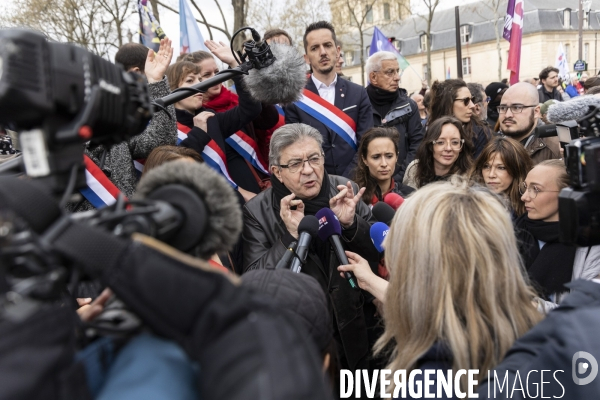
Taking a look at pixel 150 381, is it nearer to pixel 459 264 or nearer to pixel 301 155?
pixel 459 264

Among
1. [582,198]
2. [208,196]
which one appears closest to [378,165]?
[582,198]

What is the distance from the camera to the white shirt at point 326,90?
4.81m

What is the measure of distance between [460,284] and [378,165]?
2.33 m

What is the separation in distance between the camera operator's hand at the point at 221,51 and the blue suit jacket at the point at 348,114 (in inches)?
44.8

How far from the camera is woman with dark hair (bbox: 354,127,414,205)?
4.00 metres

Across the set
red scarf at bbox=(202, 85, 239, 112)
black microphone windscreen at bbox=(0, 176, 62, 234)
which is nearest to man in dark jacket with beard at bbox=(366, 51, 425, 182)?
red scarf at bbox=(202, 85, 239, 112)

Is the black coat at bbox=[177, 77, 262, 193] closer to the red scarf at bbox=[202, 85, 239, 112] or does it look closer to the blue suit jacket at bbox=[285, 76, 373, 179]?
the red scarf at bbox=[202, 85, 239, 112]

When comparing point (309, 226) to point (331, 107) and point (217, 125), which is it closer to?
point (217, 125)

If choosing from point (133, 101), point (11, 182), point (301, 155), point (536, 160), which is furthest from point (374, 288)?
point (536, 160)

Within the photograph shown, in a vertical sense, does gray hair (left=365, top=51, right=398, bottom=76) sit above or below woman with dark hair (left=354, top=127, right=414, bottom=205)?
above

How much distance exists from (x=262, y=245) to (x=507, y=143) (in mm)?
1805

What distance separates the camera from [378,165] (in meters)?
4.01

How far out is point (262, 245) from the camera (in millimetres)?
3102

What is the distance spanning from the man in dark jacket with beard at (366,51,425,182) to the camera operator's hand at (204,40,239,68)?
1915 millimetres
